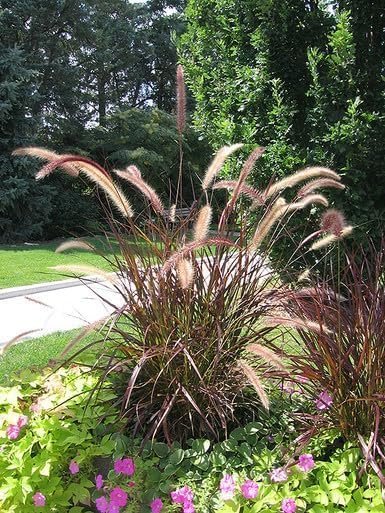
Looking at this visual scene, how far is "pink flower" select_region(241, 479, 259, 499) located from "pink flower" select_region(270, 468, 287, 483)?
3.1 inches

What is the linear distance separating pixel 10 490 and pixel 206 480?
0.69 meters

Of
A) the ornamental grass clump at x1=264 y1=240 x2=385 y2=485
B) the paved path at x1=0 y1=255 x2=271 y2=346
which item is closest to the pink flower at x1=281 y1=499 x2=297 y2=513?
the ornamental grass clump at x1=264 y1=240 x2=385 y2=485

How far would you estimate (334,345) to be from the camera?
6.61 feet

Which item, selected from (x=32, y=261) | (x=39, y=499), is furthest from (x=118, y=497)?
(x=32, y=261)

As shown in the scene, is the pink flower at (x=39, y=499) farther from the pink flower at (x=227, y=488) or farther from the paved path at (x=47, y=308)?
the paved path at (x=47, y=308)

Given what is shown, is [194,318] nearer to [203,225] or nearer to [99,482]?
[203,225]

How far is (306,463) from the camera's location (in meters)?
1.86

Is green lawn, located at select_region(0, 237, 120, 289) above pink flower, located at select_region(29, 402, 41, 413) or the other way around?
the other way around

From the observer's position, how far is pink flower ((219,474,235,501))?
181 centimetres

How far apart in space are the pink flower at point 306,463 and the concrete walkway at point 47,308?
11.4 feet

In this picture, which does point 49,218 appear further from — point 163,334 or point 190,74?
point 163,334

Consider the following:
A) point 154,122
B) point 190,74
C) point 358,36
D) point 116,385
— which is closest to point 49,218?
point 154,122

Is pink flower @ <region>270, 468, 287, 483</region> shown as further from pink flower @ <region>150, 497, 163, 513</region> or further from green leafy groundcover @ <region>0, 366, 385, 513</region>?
pink flower @ <region>150, 497, 163, 513</region>

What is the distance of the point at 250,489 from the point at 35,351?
3.60m
